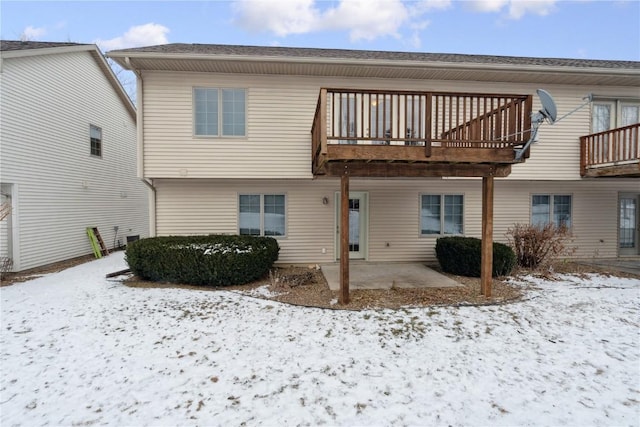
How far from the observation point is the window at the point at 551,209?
9672 mm

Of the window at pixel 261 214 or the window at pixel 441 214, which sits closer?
the window at pixel 261 214

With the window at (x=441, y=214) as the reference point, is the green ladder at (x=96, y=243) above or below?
below

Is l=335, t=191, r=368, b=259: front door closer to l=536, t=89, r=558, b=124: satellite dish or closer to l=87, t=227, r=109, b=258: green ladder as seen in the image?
l=536, t=89, r=558, b=124: satellite dish

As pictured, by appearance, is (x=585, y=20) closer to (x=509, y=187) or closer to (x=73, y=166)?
(x=509, y=187)

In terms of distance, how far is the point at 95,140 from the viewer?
39.3 feet

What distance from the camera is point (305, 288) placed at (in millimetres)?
6625

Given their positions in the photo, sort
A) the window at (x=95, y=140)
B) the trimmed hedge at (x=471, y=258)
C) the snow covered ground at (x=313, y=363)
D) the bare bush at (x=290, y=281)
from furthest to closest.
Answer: the window at (x=95, y=140) → the trimmed hedge at (x=471, y=258) → the bare bush at (x=290, y=281) → the snow covered ground at (x=313, y=363)

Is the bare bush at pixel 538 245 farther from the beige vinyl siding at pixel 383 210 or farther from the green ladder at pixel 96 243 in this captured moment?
the green ladder at pixel 96 243

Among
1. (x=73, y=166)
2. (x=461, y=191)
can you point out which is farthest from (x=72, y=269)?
(x=461, y=191)

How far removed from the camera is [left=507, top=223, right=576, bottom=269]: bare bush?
7984 mm

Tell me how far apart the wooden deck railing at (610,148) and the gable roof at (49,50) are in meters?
15.9

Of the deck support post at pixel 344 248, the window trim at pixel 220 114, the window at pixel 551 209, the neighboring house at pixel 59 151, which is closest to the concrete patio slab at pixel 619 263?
the window at pixel 551 209

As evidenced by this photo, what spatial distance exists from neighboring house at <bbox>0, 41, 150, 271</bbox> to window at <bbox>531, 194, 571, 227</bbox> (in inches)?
596

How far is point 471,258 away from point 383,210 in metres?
2.75
